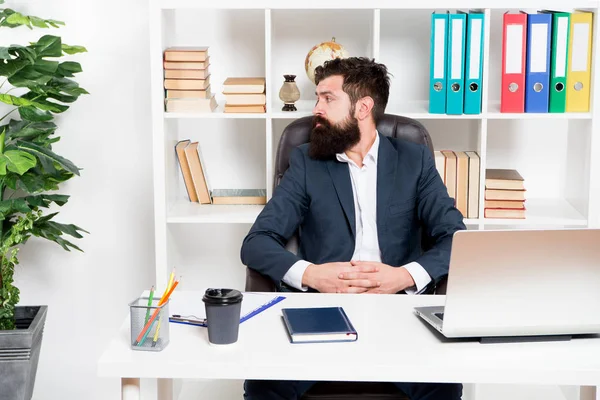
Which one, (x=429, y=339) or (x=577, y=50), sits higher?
(x=577, y=50)

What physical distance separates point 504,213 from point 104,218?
5.38ft

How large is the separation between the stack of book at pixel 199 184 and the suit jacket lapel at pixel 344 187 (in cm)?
61

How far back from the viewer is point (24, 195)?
3.46 m

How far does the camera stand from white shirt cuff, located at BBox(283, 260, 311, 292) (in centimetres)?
243

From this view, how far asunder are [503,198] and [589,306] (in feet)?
4.62

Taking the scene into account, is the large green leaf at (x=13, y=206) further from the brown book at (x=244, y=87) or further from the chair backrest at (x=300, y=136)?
the chair backrest at (x=300, y=136)

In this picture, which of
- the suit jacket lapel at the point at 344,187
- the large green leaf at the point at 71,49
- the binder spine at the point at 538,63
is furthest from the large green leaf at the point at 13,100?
the binder spine at the point at 538,63

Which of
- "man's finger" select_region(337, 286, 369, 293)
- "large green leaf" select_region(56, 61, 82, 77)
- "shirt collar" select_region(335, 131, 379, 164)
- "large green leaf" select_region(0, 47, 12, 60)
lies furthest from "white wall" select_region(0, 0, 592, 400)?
"man's finger" select_region(337, 286, 369, 293)

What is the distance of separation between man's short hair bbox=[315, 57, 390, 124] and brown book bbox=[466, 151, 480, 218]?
0.47 meters

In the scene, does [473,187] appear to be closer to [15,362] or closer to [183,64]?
[183,64]

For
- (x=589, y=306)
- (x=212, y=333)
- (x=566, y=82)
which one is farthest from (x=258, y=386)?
(x=566, y=82)

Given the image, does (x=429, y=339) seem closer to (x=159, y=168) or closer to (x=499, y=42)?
→ (x=159, y=168)

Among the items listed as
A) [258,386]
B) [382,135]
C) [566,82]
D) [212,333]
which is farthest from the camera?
[566,82]

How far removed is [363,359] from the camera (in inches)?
65.2
